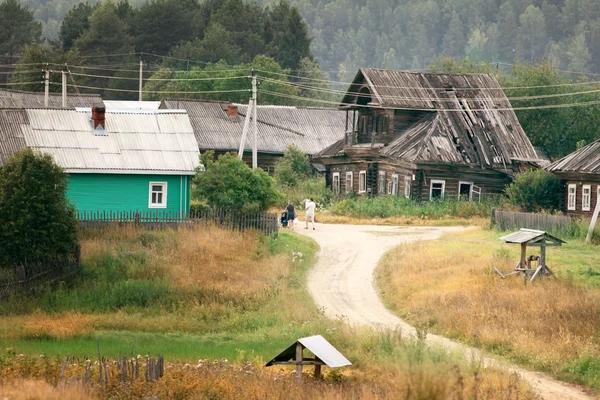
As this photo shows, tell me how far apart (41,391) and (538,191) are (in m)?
32.5

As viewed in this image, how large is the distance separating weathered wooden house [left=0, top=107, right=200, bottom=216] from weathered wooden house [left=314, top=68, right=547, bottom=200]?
14.8 metres

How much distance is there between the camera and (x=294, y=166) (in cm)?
6425

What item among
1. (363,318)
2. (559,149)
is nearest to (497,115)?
(559,149)

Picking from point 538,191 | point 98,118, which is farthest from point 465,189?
point 98,118

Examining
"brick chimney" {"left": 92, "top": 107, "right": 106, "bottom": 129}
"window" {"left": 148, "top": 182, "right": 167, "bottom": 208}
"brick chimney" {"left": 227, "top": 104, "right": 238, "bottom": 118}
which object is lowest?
"window" {"left": 148, "top": 182, "right": 167, "bottom": 208}

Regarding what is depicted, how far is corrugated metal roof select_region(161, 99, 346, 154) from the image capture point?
68250 millimetres

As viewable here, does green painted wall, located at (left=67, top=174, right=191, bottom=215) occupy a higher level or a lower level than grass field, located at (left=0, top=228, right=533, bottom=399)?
higher

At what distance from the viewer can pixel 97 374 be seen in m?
20.7

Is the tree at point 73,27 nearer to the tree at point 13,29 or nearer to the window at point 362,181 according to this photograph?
the tree at point 13,29

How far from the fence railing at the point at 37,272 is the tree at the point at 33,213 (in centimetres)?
22

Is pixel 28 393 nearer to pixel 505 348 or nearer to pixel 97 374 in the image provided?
pixel 97 374

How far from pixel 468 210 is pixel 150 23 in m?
74.6

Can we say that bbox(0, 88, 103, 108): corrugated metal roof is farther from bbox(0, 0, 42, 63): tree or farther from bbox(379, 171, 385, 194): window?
bbox(0, 0, 42, 63): tree

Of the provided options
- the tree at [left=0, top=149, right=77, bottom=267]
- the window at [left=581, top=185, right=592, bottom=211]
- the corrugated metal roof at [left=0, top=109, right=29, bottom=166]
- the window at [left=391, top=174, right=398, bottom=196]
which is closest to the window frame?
the window at [left=391, top=174, right=398, bottom=196]
